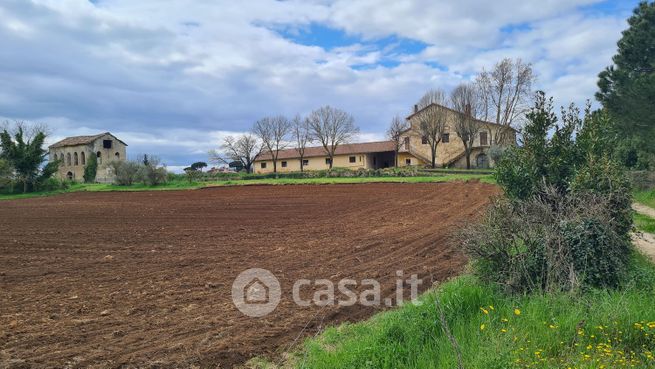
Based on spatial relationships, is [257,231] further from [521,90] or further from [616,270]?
[521,90]

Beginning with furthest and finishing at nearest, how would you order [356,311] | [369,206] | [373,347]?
[369,206] → [356,311] → [373,347]

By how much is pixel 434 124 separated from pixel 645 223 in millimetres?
47635

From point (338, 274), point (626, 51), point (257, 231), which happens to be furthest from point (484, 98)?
point (338, 274)

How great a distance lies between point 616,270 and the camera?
5199 mm

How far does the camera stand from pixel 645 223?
36.2 feet

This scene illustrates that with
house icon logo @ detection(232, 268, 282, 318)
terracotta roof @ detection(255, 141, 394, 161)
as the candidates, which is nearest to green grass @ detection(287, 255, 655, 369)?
house icon logo @ detection(232, 268, 282, 318)

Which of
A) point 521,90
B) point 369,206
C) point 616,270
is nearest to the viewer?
point 616,270

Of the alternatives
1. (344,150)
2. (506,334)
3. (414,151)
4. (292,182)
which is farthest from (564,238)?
(344,150)

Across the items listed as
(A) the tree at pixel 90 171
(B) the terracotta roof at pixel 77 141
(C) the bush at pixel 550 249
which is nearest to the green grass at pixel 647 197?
(C) the bush at pixel 550 249

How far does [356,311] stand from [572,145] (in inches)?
210

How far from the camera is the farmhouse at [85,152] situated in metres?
67.4

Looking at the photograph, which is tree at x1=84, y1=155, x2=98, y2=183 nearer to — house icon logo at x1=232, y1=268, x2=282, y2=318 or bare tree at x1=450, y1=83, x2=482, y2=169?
bare tree at x1=450, y1=83, x2=482, y2=169

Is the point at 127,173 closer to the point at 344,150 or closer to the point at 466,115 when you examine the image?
the point at 344,150

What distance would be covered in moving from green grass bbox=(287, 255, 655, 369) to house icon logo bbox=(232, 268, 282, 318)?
134cm
